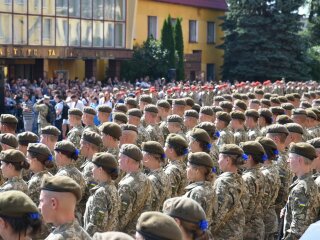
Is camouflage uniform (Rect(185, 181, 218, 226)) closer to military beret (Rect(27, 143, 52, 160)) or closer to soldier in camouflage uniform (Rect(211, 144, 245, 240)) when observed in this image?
soldier in camouflage uniform (Rect(211, 144, 245, 240))

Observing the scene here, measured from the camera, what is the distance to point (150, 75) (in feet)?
120

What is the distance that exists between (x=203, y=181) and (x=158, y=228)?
2.69 meters

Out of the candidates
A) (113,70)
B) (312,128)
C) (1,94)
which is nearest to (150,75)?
(113,70)

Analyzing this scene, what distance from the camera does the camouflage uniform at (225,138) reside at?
10336 mm

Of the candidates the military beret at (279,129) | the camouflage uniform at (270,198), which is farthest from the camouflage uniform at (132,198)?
the military beret at (279,129)

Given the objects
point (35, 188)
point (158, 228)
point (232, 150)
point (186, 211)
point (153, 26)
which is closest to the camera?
point (158, 228)

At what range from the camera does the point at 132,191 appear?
6445 millimetres

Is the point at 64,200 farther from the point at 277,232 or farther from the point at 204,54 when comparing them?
the point at 204,54

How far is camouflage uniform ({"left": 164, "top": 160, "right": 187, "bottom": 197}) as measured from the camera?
298 inches

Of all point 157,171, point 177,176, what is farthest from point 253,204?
point 157,171

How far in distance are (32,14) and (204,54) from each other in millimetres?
17759

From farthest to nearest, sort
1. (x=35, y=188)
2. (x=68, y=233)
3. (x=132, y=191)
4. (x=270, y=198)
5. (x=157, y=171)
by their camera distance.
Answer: (x=270, y=198)
(x=157, y=171)
(x=35, y=188)
(x=132, y=191)
(x=68, y=233)

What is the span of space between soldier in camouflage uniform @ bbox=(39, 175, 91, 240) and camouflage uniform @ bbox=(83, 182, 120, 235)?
1289mm

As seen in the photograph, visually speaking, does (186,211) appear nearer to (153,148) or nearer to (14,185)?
(14,185)
